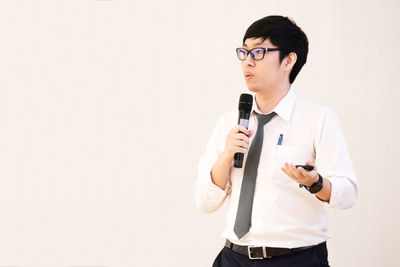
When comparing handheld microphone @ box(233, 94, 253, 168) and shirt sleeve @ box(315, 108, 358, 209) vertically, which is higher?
handheld microphone @ box(233, 94, 253, 168)

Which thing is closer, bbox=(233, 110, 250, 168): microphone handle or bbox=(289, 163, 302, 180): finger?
bbox=(289, 163, 302, 180): finger

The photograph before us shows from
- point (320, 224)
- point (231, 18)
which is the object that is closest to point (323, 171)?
point (320, 224)

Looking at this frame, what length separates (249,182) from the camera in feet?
6.00

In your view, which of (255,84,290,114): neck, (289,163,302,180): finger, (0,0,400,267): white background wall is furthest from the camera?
(0,0,400,267): white background wall

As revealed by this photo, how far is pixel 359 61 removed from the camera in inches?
123

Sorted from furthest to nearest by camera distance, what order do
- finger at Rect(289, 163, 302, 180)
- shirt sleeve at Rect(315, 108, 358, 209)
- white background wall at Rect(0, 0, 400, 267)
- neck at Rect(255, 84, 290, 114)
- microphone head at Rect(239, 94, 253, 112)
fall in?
white background wall at Rect(0, 0, 400, 267) < neck at Rect(255, 84, 290, 114) < microphone head at Rect(239, 94, 253, 112) < shirt sleeve at Rect(315, 108, 358, 209) < finger at Rect(289, 163, 302, 180)

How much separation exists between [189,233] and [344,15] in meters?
1.78

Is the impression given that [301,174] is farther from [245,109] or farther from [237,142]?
[245,109]

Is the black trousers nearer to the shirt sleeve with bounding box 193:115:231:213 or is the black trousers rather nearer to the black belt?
the black belt

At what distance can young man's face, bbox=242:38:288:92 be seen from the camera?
1.87 metres

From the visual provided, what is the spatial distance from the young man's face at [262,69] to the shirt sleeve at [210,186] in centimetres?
27

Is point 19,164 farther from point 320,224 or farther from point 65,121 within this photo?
point 320,224

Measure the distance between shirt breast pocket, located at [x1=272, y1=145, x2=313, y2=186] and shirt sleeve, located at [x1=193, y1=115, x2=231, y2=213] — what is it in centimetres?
22

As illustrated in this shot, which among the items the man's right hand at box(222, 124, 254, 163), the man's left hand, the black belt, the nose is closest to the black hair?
the nose
